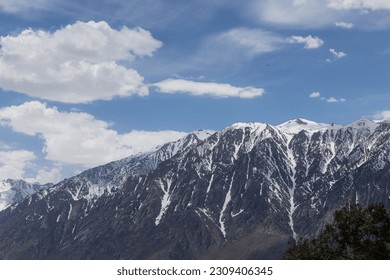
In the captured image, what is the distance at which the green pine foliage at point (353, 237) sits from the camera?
212 ft

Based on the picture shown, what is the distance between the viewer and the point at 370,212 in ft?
228

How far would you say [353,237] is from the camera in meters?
67.5

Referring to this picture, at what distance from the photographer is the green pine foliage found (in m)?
64.7

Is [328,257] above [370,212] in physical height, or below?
below
